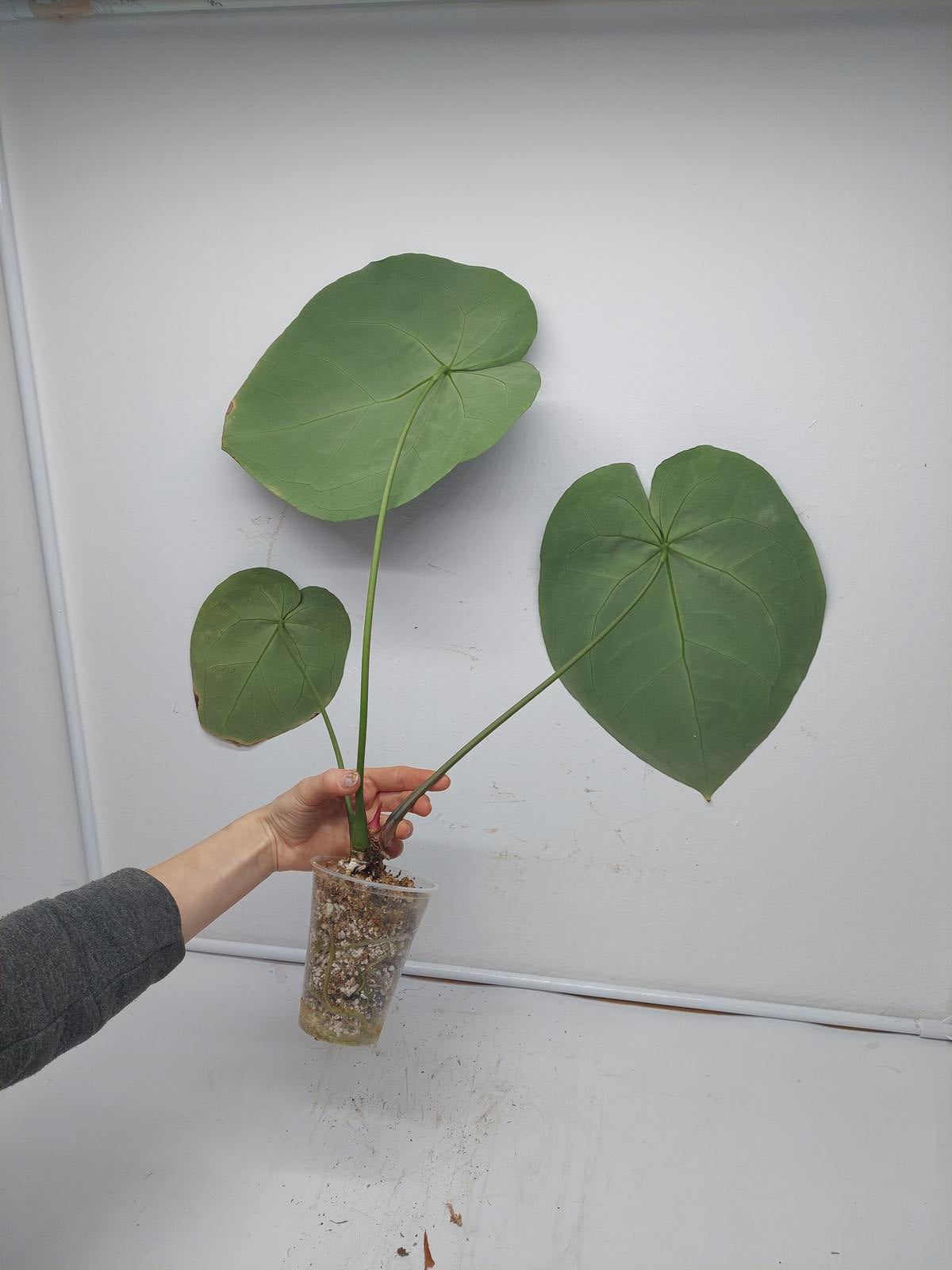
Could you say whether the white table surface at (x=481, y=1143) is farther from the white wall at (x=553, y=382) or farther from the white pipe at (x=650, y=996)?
the white wall at (x=553, y=382)

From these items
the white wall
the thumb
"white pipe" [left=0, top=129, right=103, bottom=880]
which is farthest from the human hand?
"white pipe" [left=0, top=129, right=103, bottom=880]

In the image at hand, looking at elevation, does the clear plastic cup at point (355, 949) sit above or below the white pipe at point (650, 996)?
above

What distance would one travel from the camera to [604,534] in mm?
1001

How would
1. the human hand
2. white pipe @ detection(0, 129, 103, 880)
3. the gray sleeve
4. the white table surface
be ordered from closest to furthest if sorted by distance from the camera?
the gray sleeve < the white table surface < the human hand < white pipe @ detection(0, 129, 103, 880)

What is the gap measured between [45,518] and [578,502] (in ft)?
2.20

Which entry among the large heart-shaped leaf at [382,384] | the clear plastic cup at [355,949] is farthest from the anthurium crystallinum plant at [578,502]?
the clear plastic cup at [355,949]

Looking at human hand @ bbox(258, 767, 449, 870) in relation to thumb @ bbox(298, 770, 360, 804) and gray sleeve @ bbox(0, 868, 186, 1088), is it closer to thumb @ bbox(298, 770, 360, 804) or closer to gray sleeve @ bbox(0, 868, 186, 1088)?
thumb @ bbox(298, 770, 360, 804)

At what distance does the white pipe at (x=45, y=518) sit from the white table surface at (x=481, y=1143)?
28 centimetres

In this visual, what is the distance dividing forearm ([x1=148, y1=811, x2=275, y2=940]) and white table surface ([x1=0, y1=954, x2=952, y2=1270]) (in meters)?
0.23

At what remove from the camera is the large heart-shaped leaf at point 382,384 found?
97 cm

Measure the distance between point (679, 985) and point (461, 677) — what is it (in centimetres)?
47

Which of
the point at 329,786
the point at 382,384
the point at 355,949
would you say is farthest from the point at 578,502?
the point at 355,949

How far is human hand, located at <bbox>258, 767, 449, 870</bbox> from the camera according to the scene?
908 millimetres

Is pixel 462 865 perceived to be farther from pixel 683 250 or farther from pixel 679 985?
pixel 683 250
